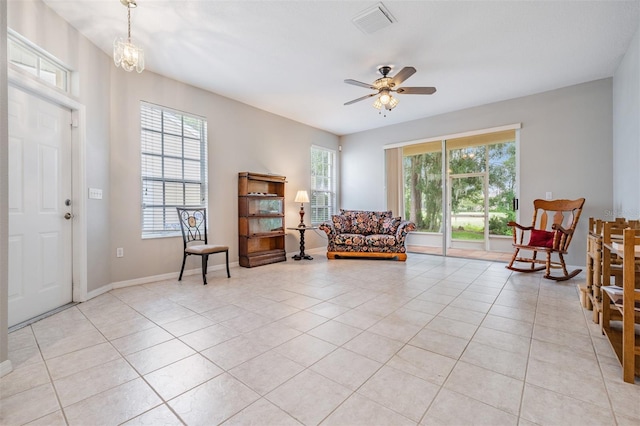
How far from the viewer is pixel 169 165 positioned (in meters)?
4.07

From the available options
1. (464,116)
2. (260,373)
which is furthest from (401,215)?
(260,373)

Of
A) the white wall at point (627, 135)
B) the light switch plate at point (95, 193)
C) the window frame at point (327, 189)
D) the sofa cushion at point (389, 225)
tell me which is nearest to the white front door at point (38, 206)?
the light switch plate at point (95, 193)

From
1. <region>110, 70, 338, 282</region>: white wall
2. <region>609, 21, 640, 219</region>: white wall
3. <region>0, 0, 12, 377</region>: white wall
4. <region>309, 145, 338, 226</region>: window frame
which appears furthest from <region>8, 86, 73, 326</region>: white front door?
<region>609, 21, 640, 219</region>: white wall

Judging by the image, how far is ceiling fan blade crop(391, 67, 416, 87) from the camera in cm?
304

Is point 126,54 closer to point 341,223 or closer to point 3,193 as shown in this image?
point 3,193

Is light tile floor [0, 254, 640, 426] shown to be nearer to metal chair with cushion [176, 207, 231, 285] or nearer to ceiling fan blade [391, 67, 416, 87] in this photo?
metal chair with cushion [176, 207, 231, 285]

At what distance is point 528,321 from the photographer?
95.5 inches

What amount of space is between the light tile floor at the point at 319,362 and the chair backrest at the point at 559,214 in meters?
1.09

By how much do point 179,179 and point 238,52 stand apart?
6.53 ft

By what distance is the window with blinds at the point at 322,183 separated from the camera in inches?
257

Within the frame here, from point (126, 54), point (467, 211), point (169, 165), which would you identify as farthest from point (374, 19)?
point (467, 211)

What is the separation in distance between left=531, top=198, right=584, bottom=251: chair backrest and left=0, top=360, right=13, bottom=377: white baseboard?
5461mm

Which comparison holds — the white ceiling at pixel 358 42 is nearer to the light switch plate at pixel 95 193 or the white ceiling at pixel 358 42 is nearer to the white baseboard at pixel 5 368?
the light switch plate at pixel 95 193

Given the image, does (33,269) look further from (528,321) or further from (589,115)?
(589,115)
